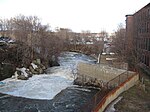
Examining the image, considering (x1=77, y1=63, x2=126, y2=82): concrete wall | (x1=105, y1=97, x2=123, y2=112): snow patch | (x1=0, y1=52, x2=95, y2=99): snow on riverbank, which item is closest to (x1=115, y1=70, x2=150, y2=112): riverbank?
(x1=105, y1=97, x2=123, y2=112): snow patch

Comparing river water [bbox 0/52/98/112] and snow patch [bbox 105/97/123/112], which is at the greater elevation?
snow patch [bbox 105/97/123/112]

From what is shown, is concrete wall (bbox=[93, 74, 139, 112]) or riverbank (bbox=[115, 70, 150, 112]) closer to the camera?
concrete wall (bbox=[93, 74, 139, 112])

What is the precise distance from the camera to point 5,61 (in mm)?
34594

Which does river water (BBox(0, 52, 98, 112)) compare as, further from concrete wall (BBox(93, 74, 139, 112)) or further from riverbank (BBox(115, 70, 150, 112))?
riverbank (BBox(115, 70, 150, 112))

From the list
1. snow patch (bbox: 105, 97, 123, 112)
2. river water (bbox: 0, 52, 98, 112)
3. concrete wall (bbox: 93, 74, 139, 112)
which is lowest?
river water (bbox: 0, 52, 98, 112)

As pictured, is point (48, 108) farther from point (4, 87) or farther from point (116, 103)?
point (4, 87)

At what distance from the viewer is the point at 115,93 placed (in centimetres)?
1623

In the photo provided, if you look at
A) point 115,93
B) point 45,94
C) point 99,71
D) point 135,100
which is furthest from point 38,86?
point 135,100

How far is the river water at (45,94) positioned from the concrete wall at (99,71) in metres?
1.77

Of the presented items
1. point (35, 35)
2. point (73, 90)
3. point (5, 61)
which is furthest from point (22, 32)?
point (73, 90)

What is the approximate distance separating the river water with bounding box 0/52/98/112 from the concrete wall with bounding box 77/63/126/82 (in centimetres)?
177

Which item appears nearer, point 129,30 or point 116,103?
point 116,103

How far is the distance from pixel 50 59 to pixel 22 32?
9.86 m

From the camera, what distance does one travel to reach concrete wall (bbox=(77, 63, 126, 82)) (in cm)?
2401
